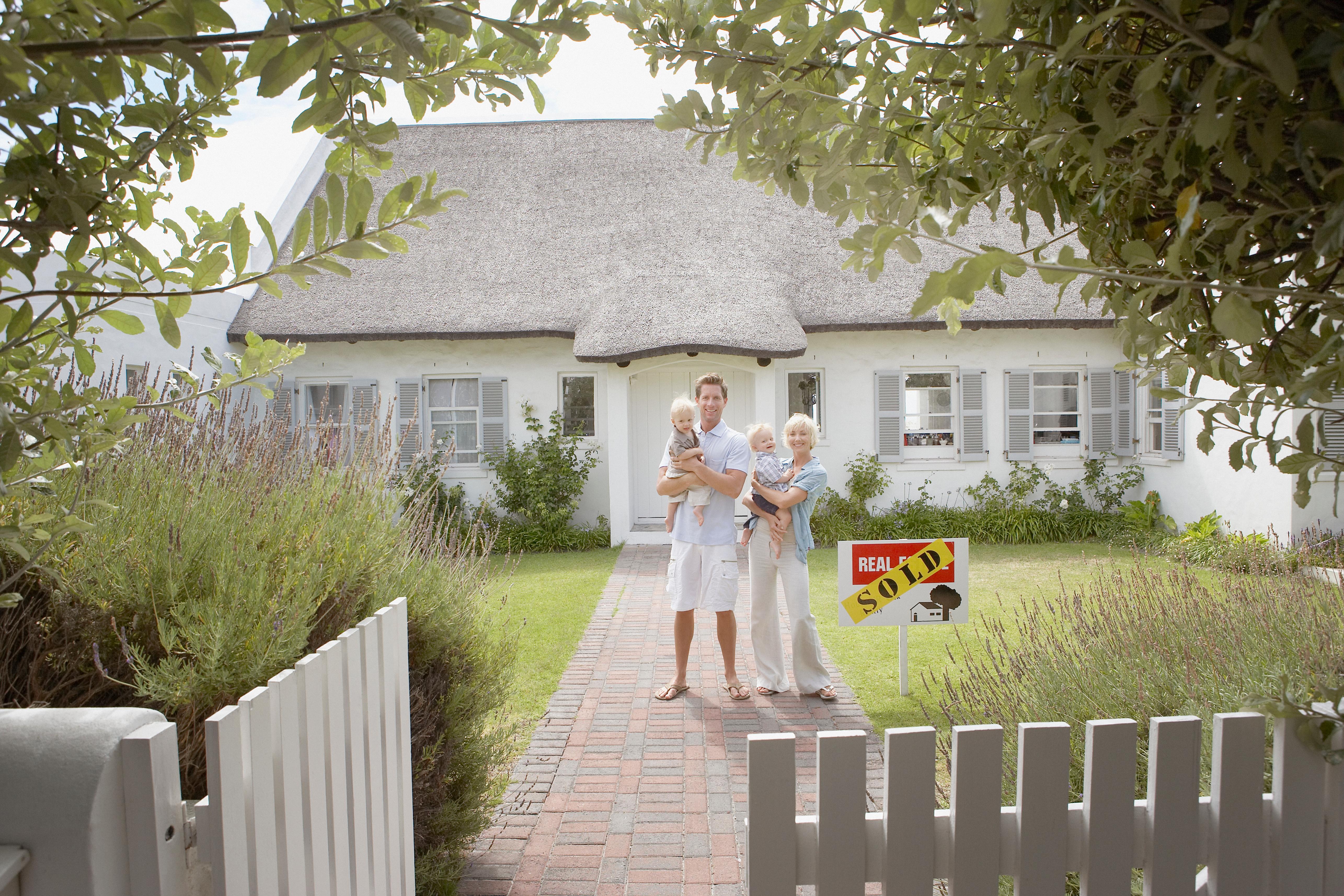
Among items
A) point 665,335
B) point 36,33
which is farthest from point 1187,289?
point 665,335

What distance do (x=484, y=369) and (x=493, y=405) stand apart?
0.59 metres

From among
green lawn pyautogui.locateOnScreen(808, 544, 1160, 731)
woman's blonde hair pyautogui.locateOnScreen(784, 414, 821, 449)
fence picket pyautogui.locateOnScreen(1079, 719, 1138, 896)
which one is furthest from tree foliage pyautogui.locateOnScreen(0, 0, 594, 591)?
woman's blonde hair pyautogui.locateOnScreen(784, 414, 821, 449)

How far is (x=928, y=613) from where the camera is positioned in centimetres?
→ 538

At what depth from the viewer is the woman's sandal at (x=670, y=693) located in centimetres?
549

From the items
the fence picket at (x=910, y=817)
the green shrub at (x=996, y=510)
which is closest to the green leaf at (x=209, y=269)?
the fence picket at (x=910, y=817)

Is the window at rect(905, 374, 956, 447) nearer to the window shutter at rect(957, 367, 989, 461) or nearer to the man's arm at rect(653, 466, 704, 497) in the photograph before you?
the window shutter at rect(957, 367, 989, 461)

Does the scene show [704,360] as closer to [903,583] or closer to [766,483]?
[766,483]

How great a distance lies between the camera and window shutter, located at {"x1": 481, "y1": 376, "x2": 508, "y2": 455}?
13109 millimetres

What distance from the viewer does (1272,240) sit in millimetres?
1168

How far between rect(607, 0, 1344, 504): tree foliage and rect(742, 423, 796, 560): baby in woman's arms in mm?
3813

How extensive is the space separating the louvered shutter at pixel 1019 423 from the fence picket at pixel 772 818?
12580 mm

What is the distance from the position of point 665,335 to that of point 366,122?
1078cm

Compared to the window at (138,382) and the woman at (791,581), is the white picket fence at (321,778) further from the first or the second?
the woman at (791,581)

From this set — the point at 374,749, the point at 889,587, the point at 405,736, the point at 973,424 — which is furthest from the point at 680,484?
the point at 973,424
